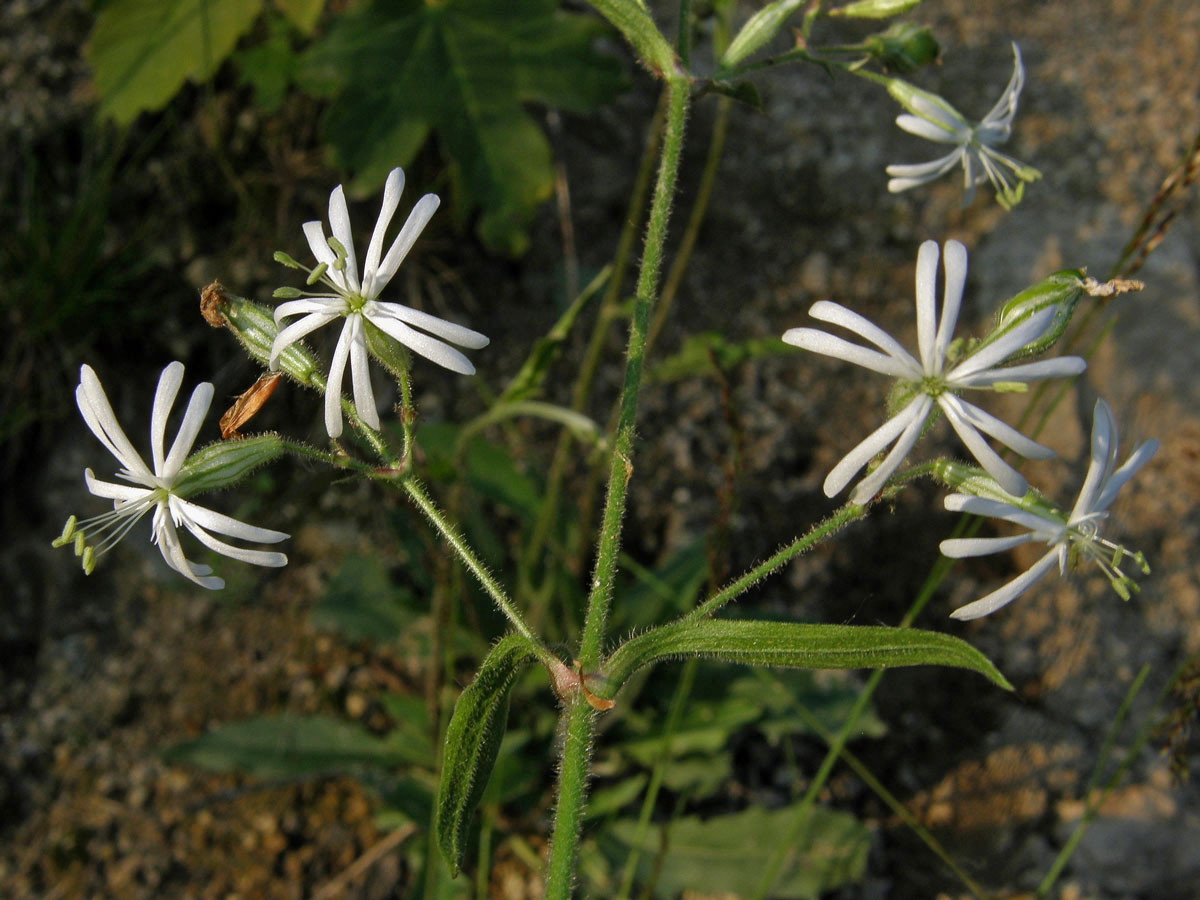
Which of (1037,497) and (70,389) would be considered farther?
(70,389)

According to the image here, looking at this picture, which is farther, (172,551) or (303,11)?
(303,11)

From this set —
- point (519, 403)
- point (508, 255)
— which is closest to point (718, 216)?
point (508, 255)

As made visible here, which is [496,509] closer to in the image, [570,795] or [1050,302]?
[570,795]

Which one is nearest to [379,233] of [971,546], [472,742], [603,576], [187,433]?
[187,433]

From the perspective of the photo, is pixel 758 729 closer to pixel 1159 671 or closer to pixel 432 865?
pixel 432 865

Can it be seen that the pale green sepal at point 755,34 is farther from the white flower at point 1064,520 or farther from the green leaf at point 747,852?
the green leaf at point 747,852

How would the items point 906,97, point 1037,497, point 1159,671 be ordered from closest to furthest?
1. point 1037,497
2. point 906,97
3. point 1159,671

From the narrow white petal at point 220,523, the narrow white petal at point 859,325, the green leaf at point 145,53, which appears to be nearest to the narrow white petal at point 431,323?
the narrow white petal at point 220,523
